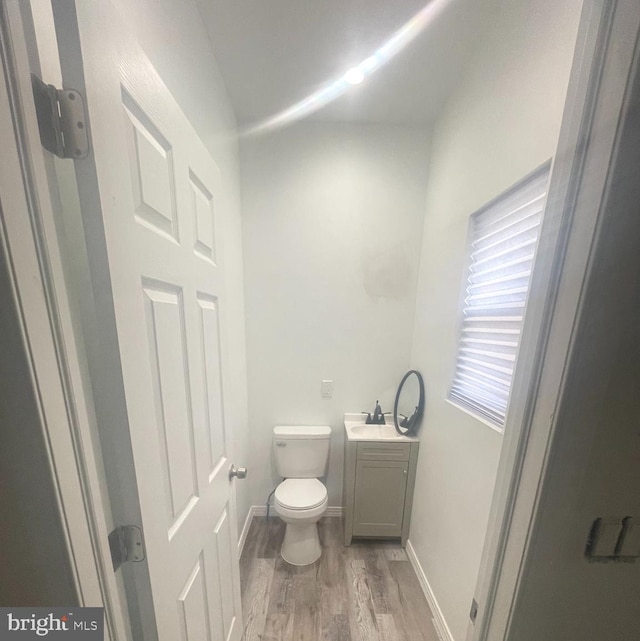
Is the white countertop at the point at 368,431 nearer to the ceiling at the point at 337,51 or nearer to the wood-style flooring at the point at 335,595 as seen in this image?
the wood-style flooring at the point at 335,595

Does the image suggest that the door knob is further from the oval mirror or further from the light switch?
the oval mirror

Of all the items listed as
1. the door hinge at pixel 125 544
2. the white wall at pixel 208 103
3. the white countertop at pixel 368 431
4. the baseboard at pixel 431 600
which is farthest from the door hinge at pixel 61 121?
the baseboard at pixel 431 600

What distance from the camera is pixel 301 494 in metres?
1.68

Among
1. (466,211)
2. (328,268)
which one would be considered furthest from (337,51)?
(328,268)

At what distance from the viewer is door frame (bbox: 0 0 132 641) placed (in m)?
0.35

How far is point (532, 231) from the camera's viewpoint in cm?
94

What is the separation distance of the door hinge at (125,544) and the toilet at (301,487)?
1221 millimetres

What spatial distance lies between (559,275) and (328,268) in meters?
1.51

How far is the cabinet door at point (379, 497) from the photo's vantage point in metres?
1.69

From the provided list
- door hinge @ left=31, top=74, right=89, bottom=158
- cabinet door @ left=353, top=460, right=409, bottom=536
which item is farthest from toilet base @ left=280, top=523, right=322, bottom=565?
door hinge @ left=31, top=74, right=89, bottom=158

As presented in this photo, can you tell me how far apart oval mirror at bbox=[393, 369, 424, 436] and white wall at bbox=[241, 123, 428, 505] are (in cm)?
9

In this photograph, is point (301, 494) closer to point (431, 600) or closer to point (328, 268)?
point (431, 600)

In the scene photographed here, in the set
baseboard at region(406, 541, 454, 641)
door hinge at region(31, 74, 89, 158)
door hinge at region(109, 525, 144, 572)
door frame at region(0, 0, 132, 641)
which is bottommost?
baseboard at region(406, 541, 454, 641)

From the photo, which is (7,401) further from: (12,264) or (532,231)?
(532,231)
